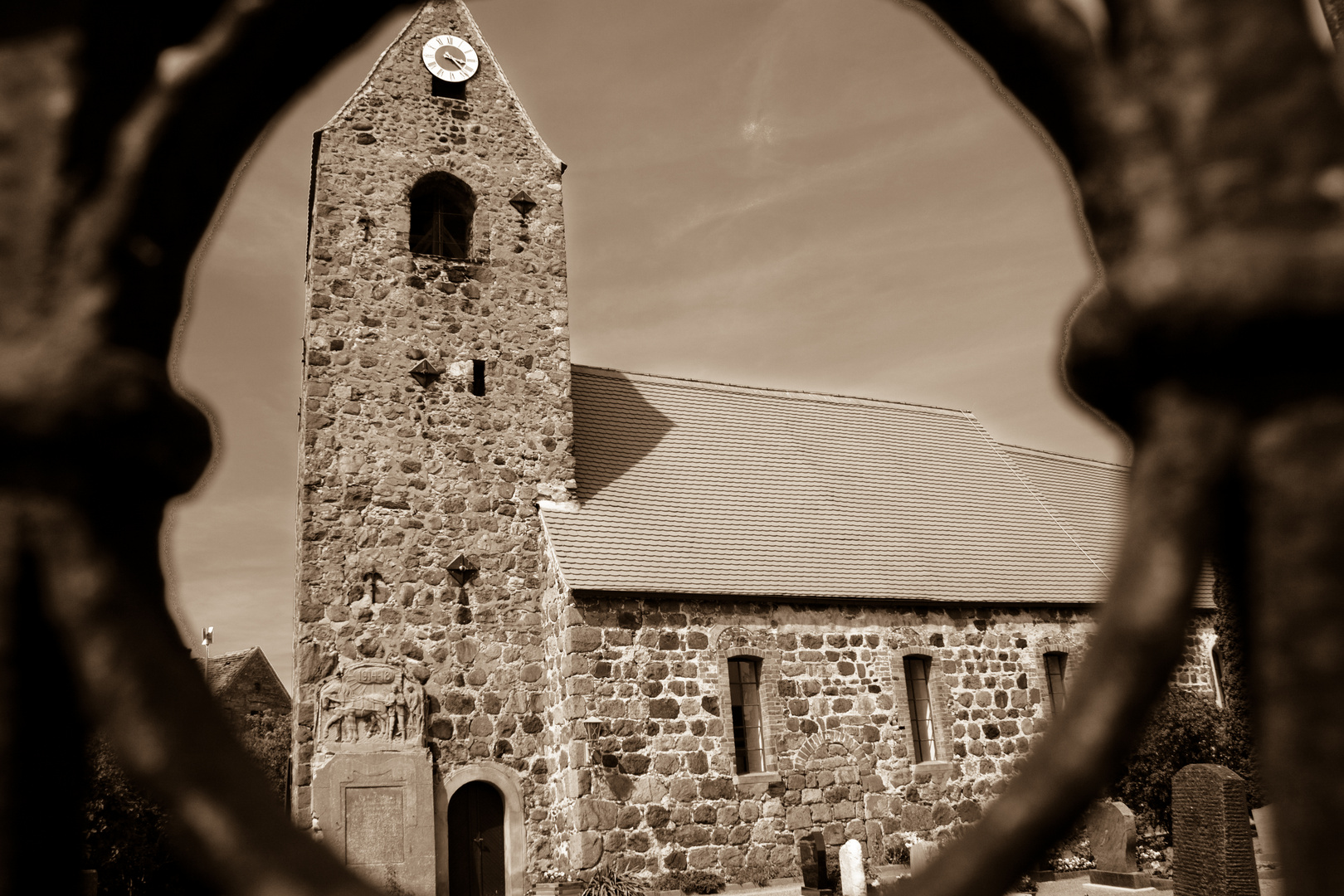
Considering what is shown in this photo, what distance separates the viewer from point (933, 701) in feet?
48.9

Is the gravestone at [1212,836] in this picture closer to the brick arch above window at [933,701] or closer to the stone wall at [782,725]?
the stone wall at [782,725]

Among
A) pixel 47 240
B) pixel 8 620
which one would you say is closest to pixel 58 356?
Result: pixel 47 240

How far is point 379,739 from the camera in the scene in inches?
488

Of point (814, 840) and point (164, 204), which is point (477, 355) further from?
point (164, 204)

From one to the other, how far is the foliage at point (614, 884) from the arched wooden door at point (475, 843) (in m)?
1.69

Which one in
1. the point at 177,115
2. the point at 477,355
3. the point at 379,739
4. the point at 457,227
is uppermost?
the point at 457,227

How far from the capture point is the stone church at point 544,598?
41.1 ft

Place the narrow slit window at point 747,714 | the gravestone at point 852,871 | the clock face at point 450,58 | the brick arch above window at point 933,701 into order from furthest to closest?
the clock face at point 450,58 → the brick arch above window at point 933,701 → the narrow slit window at point 747,714 → the gravestone at point 852,871

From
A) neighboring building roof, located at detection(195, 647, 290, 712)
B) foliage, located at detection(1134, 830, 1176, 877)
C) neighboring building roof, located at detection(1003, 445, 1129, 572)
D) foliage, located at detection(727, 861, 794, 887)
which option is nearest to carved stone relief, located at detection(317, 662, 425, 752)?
foliage, located at detection(727, 861, 794, 887)

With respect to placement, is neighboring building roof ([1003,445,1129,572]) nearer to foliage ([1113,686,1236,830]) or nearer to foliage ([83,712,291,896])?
foliage ([1113,686,1236,830])

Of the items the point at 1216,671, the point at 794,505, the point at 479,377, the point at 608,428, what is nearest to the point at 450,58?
the point at 479,377

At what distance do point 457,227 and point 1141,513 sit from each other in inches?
635

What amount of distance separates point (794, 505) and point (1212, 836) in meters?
8.82

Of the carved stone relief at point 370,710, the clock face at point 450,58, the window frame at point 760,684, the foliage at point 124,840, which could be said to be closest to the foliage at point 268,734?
the foliage at point 124,840
